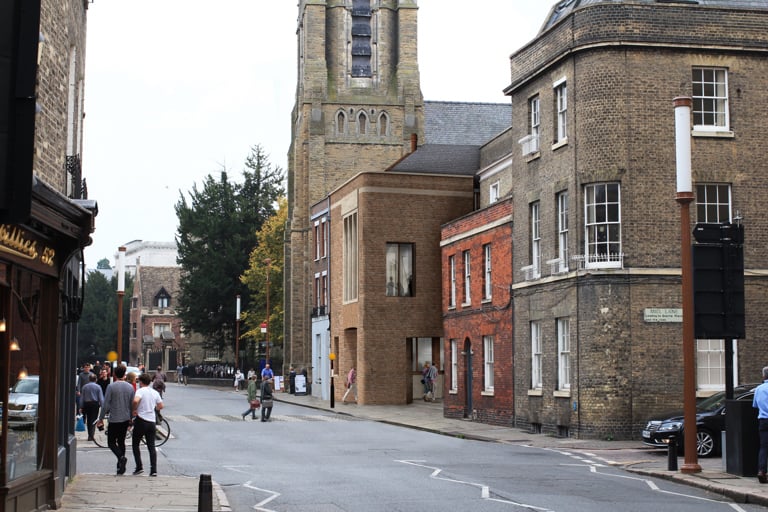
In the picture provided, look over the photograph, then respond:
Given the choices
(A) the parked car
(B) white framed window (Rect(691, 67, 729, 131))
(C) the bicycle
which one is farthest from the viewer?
(B) white framed window (Rect(691, 67, 729, 131))

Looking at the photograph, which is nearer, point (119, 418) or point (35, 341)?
point (35, 341)

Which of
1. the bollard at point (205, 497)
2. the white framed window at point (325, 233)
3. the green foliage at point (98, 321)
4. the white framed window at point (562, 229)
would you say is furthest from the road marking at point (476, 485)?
the green foliage at point (98, 321)

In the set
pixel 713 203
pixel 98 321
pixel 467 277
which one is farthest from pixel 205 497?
pixel 98 321

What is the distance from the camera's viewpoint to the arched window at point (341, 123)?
69.7m

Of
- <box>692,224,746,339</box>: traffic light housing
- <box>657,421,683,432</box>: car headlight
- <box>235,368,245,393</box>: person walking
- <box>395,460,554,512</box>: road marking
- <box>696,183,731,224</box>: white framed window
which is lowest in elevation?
<box>395,460,554,512</box>: road marking

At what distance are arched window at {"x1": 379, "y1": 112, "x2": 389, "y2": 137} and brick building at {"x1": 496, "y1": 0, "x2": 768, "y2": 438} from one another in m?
40.2

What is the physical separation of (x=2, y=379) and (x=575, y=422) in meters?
18.6

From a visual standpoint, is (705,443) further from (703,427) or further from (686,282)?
(686,282)

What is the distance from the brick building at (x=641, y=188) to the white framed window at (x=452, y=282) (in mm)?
10653

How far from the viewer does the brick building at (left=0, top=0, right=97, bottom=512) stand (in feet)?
30.6

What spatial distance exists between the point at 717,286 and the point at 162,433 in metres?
15.1

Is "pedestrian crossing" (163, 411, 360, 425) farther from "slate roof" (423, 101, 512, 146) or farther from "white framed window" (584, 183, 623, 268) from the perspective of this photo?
"slate roof" (423, 101, 512, 146)

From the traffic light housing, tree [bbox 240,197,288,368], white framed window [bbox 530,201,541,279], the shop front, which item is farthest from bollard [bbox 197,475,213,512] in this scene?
tree [bbox 240,197,288,368]

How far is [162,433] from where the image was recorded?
29094mm
